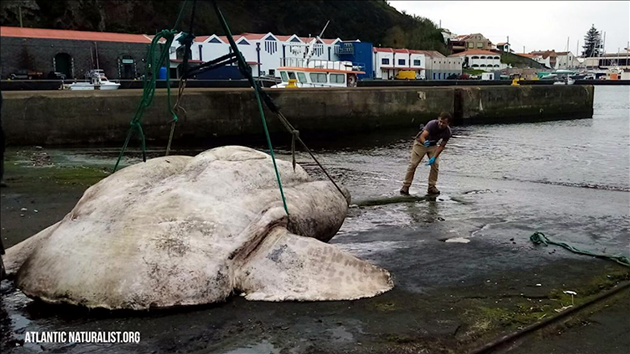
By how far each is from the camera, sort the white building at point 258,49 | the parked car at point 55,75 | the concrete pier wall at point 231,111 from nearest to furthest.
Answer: the concrete pier wall at point 231,111
the parked car at point 55,75
the white building at point 258,49

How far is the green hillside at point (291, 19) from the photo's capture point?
6175cm

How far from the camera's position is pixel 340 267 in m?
4.99

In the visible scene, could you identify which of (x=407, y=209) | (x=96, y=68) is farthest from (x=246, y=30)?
(x=407, y=209)

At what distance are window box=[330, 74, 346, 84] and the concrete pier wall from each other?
29.0 feet

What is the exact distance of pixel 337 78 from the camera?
35.7 m

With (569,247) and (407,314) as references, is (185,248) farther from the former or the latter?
(569,247)

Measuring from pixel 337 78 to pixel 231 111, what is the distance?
Result: 16.8 metres

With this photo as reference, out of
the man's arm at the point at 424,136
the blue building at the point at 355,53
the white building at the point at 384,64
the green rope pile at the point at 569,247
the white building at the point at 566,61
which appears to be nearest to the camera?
the green rope pile at the point at 569,247

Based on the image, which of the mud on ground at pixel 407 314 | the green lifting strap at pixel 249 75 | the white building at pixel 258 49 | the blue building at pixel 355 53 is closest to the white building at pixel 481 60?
the blue building at pixel 355 53

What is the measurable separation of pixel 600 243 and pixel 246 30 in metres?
84.9

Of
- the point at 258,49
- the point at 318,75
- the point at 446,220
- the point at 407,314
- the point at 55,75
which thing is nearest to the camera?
the point at 407,314

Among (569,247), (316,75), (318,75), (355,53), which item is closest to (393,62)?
(355,53)

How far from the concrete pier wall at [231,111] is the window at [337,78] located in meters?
8.84

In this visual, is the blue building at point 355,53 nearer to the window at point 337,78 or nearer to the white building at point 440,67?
the white building at point 440,67
